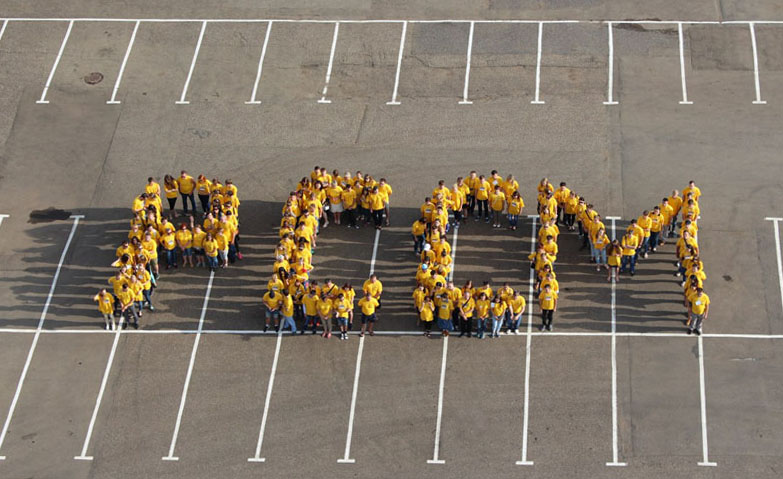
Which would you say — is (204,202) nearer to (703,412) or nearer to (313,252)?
(313,252)

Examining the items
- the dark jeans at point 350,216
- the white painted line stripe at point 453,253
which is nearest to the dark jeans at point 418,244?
the white painted line stripe at point 453,253

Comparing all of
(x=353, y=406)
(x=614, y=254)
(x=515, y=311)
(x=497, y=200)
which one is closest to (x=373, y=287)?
(x=353, y=406)

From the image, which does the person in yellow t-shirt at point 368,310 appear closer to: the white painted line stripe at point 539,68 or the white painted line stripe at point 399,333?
the white painted line stripe at point 399,333

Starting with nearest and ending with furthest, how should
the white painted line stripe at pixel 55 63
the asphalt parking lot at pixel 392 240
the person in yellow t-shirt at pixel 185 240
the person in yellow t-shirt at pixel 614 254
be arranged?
1. the asphalt parking lot at pixel 392 240
2. the person in yellow t-shirt at pixel 614 254
3. the person in yellow t-shirt at pixel 185 240
4. the white painted line stripe at pixel 55 63

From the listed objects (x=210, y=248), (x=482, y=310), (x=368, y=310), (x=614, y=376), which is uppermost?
(x=210, y=248)

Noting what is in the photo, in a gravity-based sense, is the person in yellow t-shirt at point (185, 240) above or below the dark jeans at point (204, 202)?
below

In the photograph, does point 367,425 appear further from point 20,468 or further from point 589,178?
point 589,178

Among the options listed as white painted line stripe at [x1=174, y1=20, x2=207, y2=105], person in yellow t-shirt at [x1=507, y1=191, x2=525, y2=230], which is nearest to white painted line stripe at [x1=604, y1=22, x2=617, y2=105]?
person in yellow t-shirt at [x1=507, y1=191, x2=525, y2=230]
